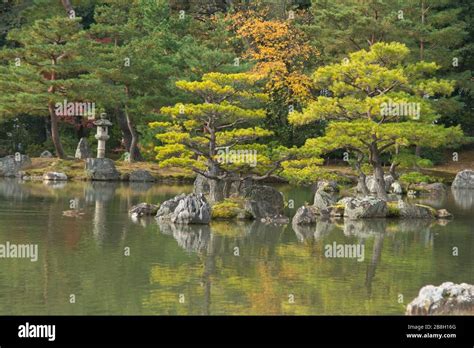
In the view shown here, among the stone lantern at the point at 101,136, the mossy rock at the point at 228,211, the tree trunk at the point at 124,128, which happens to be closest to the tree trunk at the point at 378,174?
the mossy rock at the point at 228,211

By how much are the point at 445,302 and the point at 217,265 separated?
622cm

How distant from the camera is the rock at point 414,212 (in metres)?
26.7

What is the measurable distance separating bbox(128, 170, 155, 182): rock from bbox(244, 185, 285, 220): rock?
15907 mm

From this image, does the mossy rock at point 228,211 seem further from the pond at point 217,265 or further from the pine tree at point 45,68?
the pine tree at point 45,68

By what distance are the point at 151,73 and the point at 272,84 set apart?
24.1ft

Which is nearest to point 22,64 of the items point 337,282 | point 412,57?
point 412,57

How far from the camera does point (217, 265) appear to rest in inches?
662

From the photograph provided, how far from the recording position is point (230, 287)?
14.4 metres

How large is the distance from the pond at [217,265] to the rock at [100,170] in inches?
511

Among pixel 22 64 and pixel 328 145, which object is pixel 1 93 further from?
pixel 328 145

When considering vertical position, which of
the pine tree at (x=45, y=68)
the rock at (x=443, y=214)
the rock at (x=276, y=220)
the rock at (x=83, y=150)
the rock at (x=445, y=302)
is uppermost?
the pine tree at (x=45, y=68)

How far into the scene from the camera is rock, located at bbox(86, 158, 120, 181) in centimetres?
4025

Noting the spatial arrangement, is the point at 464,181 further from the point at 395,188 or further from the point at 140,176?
the point at 140,176

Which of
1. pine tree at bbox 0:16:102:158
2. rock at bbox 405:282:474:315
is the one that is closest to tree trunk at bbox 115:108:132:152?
pine tree at bbox 0:16:102:158
